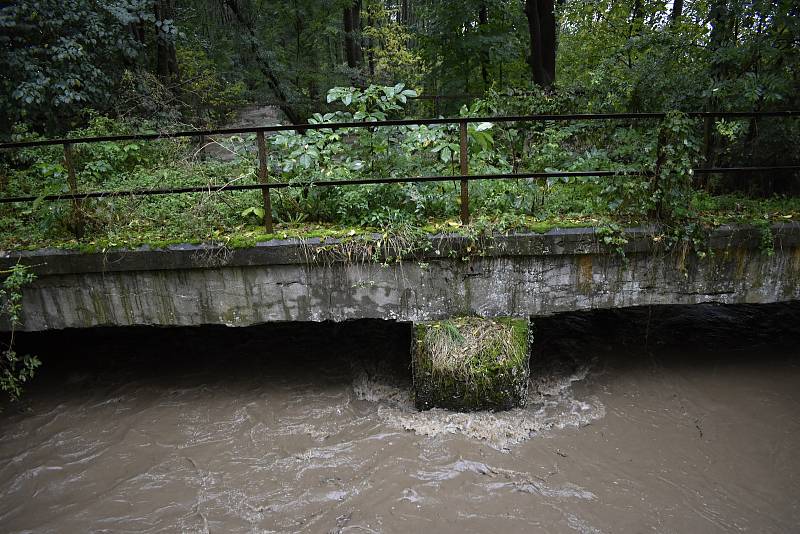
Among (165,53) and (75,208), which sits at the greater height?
(165,53)

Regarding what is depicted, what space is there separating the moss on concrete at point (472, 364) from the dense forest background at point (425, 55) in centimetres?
334

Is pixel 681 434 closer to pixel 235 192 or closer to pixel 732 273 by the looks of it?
pixel 732 273

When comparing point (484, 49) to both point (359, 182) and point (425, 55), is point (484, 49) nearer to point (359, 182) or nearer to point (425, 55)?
point (425, 55)

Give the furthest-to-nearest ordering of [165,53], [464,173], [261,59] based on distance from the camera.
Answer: [261,59] < [165,53] < [464,173]

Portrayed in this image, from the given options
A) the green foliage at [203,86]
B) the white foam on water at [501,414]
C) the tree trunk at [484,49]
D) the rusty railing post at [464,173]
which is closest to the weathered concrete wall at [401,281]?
the rusty railing post at [464,173]

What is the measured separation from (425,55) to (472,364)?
35.4 feet

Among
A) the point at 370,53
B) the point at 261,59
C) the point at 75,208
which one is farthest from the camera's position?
the point at 370,53

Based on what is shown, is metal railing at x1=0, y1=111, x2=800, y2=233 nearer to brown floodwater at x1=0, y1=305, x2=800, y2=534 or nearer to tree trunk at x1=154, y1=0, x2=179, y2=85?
brown floodwater at x1=0, y1=305, x2=800, y2=534

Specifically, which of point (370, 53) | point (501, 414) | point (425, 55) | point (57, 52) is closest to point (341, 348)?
point (501, 414)

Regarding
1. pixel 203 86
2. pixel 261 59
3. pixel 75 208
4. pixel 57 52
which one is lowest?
pixel 75 208

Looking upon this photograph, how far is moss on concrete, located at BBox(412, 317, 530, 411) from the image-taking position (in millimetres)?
4656

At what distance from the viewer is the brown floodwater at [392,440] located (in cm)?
376

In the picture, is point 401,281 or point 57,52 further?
point 57,52

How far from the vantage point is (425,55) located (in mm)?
13273
